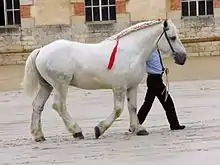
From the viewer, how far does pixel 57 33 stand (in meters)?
33.4

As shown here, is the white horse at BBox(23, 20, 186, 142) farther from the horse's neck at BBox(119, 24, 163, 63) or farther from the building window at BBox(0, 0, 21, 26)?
the building window at BBox(0, 0, 21, 26)

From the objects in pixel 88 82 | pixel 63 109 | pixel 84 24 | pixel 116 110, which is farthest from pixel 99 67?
pixel 84 24

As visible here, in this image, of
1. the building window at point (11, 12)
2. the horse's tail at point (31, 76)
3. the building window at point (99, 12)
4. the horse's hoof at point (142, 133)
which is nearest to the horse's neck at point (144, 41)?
the horse's hoof at point (142, 133)

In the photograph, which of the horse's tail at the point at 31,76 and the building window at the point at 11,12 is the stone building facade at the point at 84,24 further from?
the horse's tail at the point at 31,76

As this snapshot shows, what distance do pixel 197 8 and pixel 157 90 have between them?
827 inches

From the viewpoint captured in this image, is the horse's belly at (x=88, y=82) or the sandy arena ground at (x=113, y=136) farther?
the horse's belly at (x=88, y=82)

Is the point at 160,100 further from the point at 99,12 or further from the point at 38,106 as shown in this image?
the point at 99,12

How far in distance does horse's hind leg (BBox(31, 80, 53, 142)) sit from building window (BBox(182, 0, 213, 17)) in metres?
21.6

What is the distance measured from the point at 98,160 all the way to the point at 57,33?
23192 mm

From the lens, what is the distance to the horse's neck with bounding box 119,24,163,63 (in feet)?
42.3

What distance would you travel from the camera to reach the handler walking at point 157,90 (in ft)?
44.1

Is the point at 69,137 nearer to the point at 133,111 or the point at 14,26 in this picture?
the point at 133,111

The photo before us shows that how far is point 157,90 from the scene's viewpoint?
536 inches

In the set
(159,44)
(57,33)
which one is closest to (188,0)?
(57,33)
